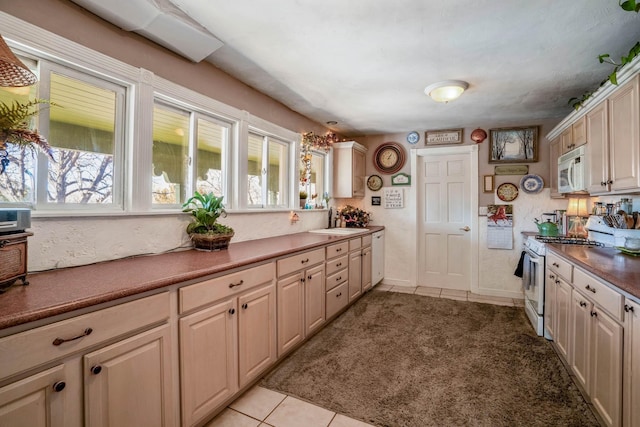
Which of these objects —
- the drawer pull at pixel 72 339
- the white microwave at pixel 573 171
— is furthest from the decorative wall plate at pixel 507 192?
the drawer pull at pixel 72 339

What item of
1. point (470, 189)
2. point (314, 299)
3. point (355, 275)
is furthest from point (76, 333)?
point (470, 189)

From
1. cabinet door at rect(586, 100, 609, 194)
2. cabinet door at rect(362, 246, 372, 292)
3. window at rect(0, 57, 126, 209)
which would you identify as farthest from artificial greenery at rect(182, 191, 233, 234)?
cabinet door at rect(586, 100, 609, 194)

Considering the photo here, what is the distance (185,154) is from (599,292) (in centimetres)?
284

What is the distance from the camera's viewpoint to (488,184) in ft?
13.7

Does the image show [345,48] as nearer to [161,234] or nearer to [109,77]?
[109,77]

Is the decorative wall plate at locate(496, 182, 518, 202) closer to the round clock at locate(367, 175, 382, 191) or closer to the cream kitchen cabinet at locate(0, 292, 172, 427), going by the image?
the round clock at locate(367, 175, 382, 191)

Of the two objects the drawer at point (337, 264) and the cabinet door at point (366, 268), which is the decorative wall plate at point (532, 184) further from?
the drawer at point (337, 264)

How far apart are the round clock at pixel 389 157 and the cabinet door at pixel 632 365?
347 cm

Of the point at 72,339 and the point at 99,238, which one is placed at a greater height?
the point at 99,238

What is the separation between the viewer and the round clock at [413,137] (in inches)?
179

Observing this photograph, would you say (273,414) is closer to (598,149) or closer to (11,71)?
(11,71)

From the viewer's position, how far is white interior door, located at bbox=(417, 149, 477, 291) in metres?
4.37

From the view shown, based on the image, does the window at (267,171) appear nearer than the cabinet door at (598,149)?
No

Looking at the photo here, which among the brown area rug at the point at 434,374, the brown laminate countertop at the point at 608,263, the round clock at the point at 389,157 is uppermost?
the round clock at the point at 389,157
